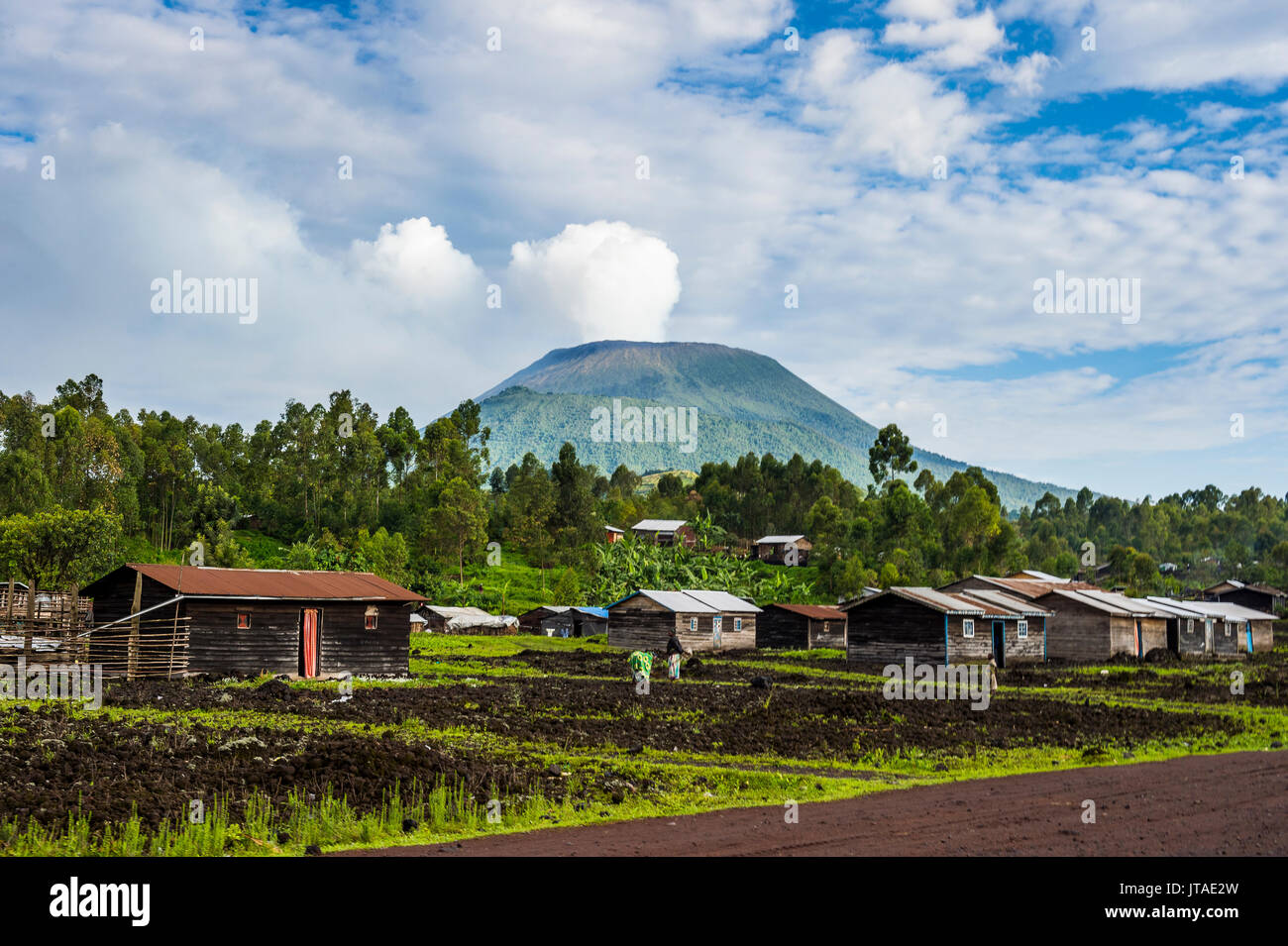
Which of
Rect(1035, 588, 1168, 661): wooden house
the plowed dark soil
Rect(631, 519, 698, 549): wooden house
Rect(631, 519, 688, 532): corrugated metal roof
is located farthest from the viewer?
Rect(631, 519, 688, 532): corrugated metal roof

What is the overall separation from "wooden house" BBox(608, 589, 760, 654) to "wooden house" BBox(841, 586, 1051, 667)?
14.3 meters

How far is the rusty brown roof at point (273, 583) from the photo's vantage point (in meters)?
35.2

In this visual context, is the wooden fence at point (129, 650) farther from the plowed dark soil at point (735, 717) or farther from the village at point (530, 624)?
the plowed dark soil at point (735, 717)

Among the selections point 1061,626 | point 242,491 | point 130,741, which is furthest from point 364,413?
point 130,741

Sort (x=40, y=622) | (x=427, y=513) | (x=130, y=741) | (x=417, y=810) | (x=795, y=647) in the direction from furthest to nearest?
(x=427, y=513), (x=795, y=647), (x=40, y=622), (x=130, y=741), (x=417, y=810)

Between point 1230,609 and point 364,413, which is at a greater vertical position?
point 364,413

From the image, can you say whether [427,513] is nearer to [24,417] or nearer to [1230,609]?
[24,417]

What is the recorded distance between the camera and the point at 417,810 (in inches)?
543

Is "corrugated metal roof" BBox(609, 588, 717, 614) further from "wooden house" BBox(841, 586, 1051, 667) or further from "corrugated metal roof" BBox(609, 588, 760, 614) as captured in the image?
"wooden house" BBox(841, 586, 1051, 667)

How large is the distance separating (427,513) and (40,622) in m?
71.6

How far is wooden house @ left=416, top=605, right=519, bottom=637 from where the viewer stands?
A: 81.1m

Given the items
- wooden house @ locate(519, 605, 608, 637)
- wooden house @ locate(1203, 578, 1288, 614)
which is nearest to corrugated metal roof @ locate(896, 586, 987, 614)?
wooden house @ locate(519, 605, 608, 637)

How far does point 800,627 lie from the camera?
7100cm
